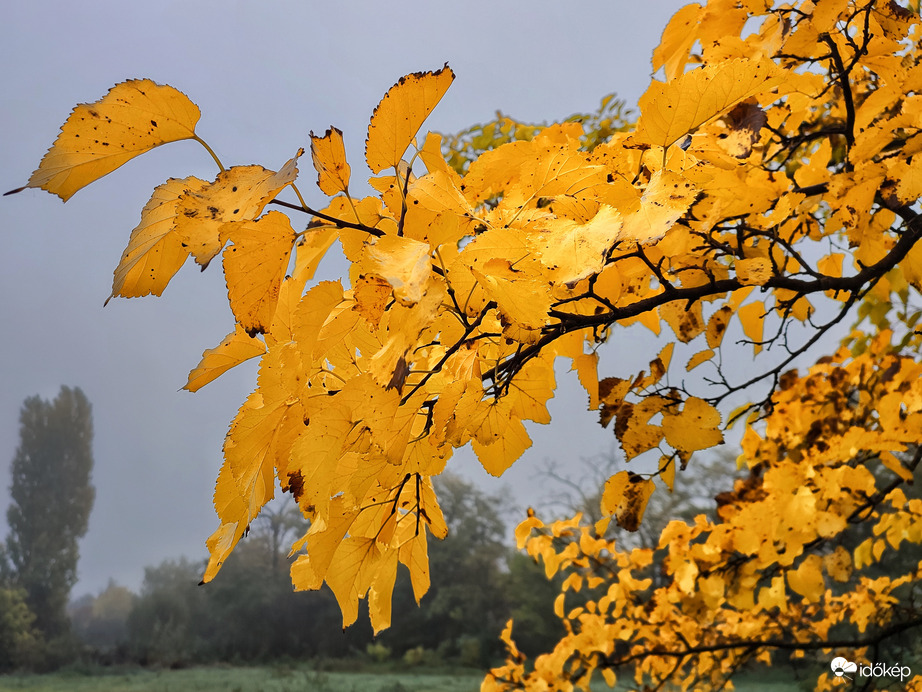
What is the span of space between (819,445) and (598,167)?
110cm

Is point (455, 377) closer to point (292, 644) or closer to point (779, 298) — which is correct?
point (779, 298)

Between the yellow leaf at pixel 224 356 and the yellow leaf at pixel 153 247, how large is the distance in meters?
0.06

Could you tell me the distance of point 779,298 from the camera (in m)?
0.85

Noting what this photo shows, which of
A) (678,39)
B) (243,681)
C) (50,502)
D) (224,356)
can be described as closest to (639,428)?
(224,356)

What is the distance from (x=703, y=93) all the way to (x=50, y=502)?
473 inches

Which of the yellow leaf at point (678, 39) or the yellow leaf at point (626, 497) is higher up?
the yellow leaf at point (678, 39)

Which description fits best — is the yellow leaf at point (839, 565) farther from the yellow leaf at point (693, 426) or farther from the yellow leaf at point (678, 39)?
the yellow leaf at point (678, 39)

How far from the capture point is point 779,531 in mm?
986

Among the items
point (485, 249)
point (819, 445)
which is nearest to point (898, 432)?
point (819, 445)

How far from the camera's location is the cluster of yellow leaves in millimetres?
1022

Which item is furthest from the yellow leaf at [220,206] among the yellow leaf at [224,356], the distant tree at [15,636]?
the distant tree at [15,636]

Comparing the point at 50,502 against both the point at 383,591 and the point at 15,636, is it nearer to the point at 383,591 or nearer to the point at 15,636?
the point at 15,636

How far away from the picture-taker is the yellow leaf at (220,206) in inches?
9.7

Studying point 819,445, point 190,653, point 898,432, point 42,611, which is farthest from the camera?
point 42,611
